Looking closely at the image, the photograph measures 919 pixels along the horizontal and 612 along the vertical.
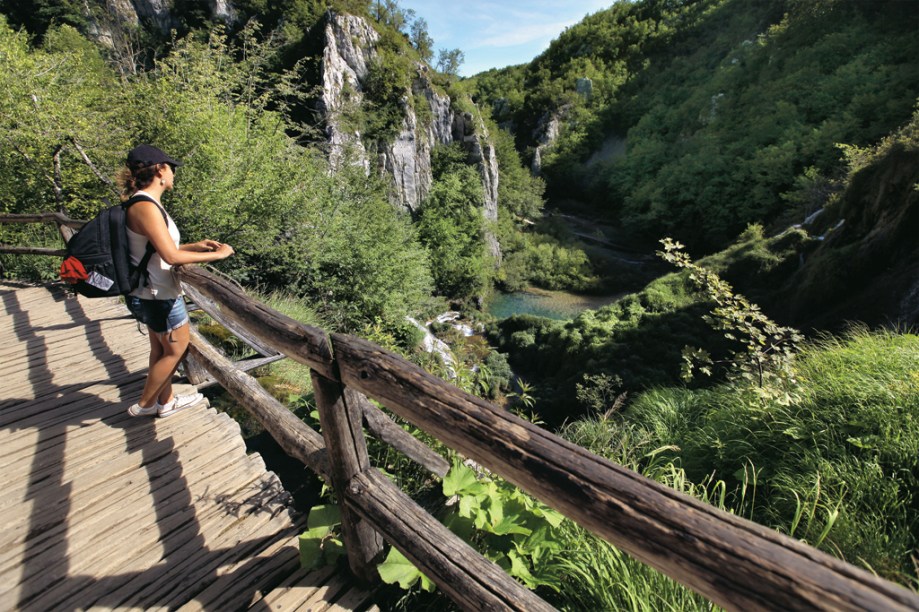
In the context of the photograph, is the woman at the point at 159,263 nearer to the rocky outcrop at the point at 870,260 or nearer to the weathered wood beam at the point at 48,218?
the weathered wood beam at the point at 48,218

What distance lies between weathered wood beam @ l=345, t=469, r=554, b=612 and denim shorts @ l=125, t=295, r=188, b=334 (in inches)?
83.7

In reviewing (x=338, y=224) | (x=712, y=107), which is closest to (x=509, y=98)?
(x=712, y=107)

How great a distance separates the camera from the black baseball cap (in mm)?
2545

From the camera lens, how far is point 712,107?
4359 centimetres

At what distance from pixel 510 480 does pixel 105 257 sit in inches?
121

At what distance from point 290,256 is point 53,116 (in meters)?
5.64

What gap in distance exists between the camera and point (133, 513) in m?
2.46

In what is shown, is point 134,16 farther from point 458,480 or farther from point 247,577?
point 458,480

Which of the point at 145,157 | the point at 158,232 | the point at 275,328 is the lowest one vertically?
the point at 275,328

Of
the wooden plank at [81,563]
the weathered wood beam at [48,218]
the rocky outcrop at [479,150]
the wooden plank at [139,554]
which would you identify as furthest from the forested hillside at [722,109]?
the weathered wood beam at [48,218]

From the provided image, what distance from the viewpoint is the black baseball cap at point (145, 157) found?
8.35 feet

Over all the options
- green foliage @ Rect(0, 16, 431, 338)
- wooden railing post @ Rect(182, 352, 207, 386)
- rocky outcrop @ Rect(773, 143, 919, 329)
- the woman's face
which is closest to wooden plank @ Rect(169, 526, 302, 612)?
wooden railing post @ Rect(182, 352, 207, 386)

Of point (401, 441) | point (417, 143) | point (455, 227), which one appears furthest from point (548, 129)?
point (401, 441)

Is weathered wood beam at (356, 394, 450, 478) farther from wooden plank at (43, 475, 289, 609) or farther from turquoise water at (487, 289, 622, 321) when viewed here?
turquoise water at (487, 289, 622, 321)
